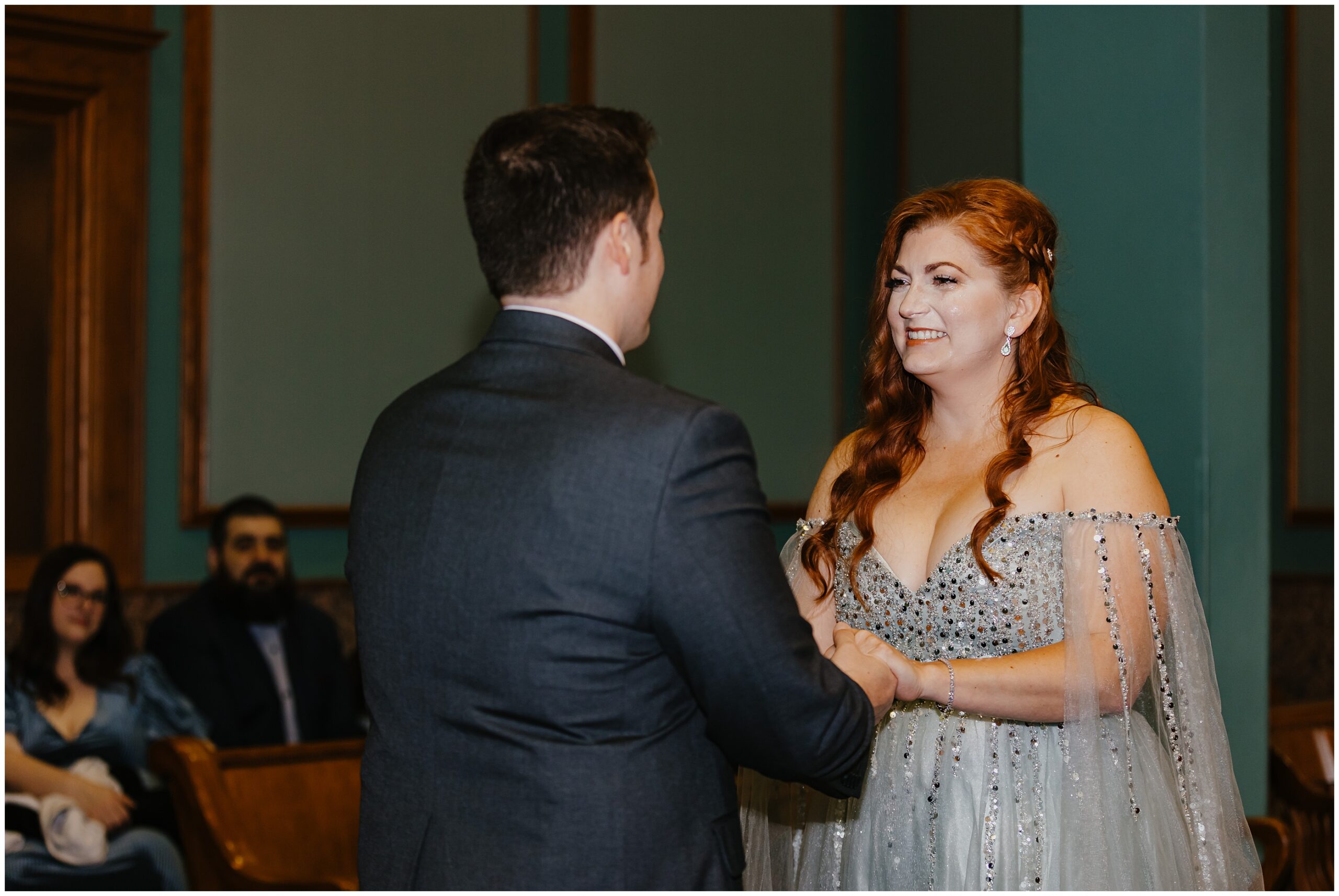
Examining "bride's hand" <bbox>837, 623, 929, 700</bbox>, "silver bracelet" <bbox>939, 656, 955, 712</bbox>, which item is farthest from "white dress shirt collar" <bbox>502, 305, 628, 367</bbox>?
"silver bracelet" <bbox>939, 656, 955, 712</bbox>

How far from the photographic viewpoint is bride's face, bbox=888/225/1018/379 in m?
2.23

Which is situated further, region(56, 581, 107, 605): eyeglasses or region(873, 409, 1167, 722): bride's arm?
region(56, 581, 107, 605): eyeglasses

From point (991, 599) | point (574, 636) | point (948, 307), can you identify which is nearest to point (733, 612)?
point (574, 636)

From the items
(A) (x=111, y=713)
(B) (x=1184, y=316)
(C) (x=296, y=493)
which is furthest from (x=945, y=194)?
(C) (x=296, y=493)

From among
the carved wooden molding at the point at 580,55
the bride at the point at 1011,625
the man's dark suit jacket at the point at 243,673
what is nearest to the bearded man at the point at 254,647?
the man's dark suit jacket at the point at 243,673

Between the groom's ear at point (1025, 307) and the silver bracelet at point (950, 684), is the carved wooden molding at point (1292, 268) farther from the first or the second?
the silver bracelet at point (950, 684)

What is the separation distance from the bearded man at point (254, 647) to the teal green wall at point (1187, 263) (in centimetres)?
295

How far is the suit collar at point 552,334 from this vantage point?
1607 millimetres

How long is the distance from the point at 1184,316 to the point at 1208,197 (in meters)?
0.25

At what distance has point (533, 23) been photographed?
5781 mm

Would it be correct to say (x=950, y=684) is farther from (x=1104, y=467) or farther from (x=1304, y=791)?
(x=1304, y=791)

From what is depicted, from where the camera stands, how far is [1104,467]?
2.12 meters

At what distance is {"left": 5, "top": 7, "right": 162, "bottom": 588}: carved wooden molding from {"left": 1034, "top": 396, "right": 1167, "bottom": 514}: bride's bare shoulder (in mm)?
3827

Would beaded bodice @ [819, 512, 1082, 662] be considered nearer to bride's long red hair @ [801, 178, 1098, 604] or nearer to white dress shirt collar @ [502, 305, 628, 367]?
bride's long red hair @ [801, 178, 1098, 604]
